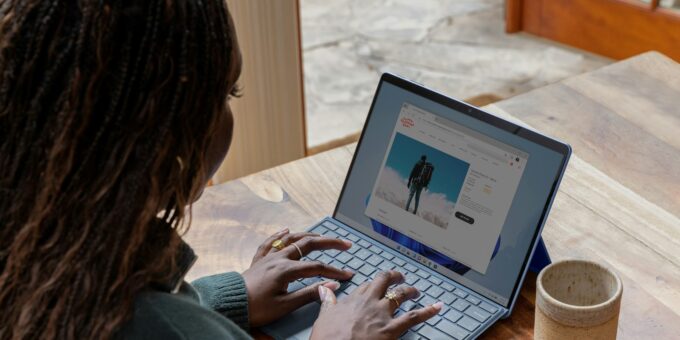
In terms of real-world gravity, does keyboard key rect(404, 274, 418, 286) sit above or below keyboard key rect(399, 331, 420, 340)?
below

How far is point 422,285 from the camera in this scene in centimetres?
119

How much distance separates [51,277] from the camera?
0.83 m

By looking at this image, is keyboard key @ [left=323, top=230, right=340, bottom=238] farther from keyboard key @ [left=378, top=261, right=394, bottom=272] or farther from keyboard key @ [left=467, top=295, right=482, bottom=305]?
keyboard key @ [left=467, top=295, right=482, bottom=305]

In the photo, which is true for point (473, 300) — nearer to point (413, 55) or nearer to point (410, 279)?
point (410, 279)

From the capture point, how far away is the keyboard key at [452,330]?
1.10 m

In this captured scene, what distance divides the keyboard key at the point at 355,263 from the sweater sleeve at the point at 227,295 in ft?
0.50

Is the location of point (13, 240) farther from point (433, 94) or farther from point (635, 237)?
point (635, 237)

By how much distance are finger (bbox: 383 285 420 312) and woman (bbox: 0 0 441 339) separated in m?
0.28

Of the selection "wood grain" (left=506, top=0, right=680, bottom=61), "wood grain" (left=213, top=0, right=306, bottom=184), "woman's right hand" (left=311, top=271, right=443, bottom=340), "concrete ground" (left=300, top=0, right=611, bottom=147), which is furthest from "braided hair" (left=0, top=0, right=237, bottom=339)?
"wood grain" (left=506, top=0, right=680, bottom=61)

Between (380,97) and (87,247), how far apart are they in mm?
562

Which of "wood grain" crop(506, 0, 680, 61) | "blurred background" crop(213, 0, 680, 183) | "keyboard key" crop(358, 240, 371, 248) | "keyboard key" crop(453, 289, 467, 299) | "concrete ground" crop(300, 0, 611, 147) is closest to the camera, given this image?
"keyboard key" crop(453, 289, 467, 299)

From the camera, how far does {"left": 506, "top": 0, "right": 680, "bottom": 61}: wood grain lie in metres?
2.99

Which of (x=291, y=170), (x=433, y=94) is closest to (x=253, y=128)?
(x=291, y=170)

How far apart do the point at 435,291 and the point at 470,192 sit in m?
0.14
